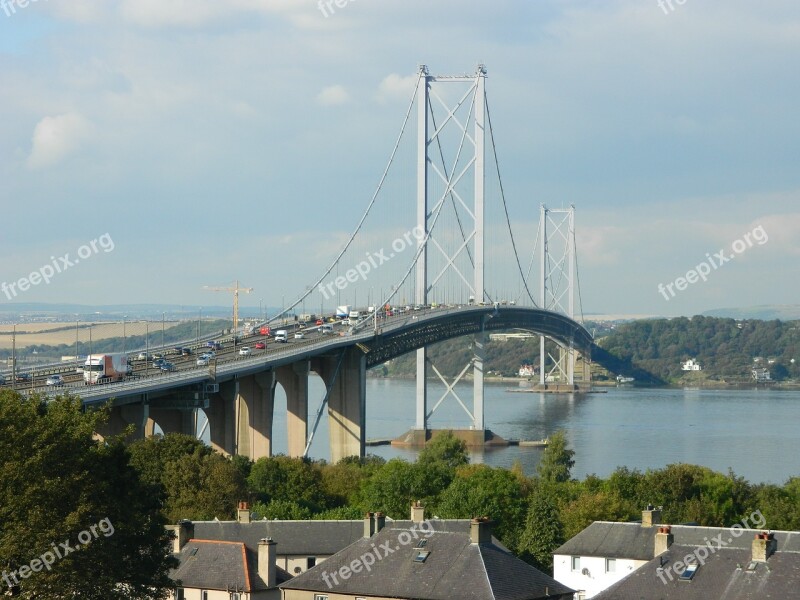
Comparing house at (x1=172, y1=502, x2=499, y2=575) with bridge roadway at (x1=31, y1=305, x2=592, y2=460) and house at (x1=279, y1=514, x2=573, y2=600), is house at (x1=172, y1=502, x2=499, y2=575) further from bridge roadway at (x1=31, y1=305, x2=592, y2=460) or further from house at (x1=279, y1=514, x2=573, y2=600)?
bridge roadway at (x1=31, y1=305, x2=592, y2=460)

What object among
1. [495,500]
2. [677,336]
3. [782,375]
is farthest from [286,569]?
[677,336]

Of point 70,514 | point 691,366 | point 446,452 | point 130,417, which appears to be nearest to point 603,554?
point 70,514

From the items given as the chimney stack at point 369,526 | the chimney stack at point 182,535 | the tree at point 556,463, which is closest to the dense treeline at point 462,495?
the chimney stack at point 182,535

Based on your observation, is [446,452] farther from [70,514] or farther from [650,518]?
[70,514]

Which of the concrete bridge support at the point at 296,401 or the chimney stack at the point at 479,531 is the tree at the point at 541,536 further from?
the concrete bridge support at the point at 296,401

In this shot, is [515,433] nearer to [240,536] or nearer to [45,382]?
[45,382]

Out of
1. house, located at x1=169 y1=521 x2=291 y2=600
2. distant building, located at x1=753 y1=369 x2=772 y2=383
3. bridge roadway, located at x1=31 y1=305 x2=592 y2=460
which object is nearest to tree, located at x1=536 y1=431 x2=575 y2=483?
bridge roadway, located at x1=31 y1=305 x2=592 y2=460
